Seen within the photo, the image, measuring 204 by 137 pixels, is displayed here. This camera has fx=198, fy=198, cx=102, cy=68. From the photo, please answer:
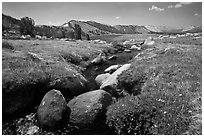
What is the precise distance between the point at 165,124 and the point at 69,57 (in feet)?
85.6

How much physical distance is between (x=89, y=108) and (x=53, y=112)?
2.39 metres

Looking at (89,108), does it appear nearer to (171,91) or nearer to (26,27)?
(171,91)

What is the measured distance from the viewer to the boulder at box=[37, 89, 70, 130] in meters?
12.7

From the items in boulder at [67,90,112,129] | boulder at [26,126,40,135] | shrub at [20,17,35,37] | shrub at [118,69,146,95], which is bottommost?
boulder at [26,126,40,135]

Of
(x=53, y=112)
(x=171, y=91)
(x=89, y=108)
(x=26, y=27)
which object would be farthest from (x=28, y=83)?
(x=26, y=27)

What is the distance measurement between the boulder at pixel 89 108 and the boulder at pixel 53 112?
64cm

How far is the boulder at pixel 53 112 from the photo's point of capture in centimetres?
1267

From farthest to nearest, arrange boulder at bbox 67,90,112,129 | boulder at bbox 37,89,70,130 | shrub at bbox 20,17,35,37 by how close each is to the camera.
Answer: shrub at bbox 20,17,35,37 → boulder at bbox 67,90,112,129 → boulder at bbox 37,89,70,130

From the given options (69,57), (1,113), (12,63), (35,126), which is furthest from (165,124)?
(69,57)

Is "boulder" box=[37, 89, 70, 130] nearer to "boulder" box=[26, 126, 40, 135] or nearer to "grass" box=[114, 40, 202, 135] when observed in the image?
"boulder" box=[26, 126, 40, 135]

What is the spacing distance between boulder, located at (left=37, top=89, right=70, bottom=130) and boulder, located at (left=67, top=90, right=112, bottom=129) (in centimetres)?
64

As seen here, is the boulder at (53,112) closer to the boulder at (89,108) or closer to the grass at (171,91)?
the boulder at (89,108)

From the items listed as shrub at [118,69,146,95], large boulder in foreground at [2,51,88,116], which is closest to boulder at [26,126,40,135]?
large boulder in foreground at [2,51,88,116]

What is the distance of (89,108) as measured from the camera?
13.5 metres
